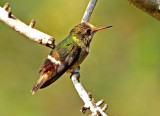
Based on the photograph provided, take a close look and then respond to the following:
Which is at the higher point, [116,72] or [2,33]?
[2,33]

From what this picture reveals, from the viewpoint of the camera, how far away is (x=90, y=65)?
8.77 metres

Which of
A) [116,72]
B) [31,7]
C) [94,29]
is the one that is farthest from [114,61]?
[94,29]

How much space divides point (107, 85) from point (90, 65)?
27.1 inches

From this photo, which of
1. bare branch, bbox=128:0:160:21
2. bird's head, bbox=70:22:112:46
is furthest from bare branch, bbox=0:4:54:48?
bare branch, bbox=128:0:160:21

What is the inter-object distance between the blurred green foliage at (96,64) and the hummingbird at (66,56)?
2.62 m

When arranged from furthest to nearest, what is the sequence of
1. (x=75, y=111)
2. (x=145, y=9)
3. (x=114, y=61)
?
(x=114, y=61) < (x=75, y=111) < (x=145, y=9)

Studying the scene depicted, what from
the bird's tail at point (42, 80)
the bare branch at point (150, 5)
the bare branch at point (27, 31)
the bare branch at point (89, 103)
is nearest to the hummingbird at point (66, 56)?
the bird's tail at point (42, 80)

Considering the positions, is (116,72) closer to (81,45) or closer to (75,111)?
(75,111)

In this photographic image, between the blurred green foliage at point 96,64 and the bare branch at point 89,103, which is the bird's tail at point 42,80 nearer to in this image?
the bare branch at point 89,103

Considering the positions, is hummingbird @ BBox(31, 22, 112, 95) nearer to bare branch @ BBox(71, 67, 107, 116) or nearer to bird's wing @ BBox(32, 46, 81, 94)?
bird's wing @ BBox(32, 46, 81, 94)

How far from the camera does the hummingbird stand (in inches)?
193

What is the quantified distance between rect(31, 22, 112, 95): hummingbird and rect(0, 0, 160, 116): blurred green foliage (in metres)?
2.62

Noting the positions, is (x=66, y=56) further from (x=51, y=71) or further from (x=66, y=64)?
(x=51, y=71)

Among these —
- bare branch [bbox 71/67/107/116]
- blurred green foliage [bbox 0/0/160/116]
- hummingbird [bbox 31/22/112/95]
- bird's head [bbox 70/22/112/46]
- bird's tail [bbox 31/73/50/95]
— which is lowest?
bare branch [bbox 71/67/107/116]
